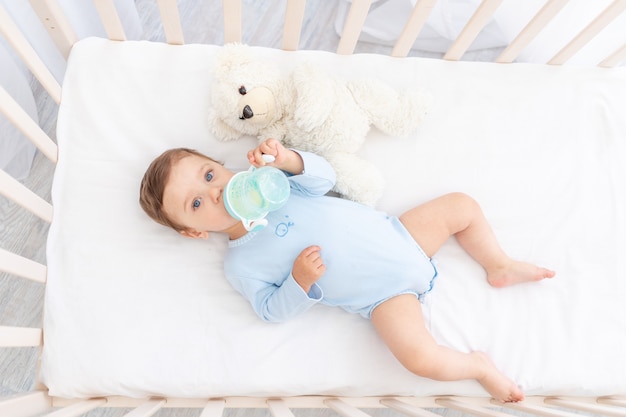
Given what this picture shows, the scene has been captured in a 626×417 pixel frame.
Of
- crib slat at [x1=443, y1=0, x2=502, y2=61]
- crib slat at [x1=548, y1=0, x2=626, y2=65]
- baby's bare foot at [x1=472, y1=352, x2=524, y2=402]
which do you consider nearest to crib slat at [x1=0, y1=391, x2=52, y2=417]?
baby's bare foot at [x1=472, y1=352, x2=524, y2=402]

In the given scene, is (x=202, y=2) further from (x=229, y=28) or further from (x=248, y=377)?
(x=248, y=377)

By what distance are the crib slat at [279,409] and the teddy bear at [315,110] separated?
Result: 455mm

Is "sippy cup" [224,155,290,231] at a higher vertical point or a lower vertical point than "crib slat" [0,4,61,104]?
lower

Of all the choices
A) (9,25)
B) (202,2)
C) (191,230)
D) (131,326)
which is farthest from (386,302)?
(202,2)

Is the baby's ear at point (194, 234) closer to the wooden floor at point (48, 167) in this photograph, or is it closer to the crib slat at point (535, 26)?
the wooden floor at point (48, 167)

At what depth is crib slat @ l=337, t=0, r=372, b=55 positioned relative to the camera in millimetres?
1071

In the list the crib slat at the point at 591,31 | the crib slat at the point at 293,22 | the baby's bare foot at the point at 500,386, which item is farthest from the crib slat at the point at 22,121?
the crib slat at the point at 591,31

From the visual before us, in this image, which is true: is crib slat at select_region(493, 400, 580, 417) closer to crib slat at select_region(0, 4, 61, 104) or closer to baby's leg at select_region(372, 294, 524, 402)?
baby's leg at select_region(372, 294, 524, 402)

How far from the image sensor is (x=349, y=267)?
1.08 metres

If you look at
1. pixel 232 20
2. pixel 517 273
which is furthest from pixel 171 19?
pixel 517 273

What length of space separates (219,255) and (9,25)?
0.59 metres

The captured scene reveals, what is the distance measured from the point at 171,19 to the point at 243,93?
9.5 inches

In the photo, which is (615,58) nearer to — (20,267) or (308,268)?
(308,268)

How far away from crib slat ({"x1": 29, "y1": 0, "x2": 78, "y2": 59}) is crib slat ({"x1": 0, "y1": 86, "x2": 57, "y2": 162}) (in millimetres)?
199
